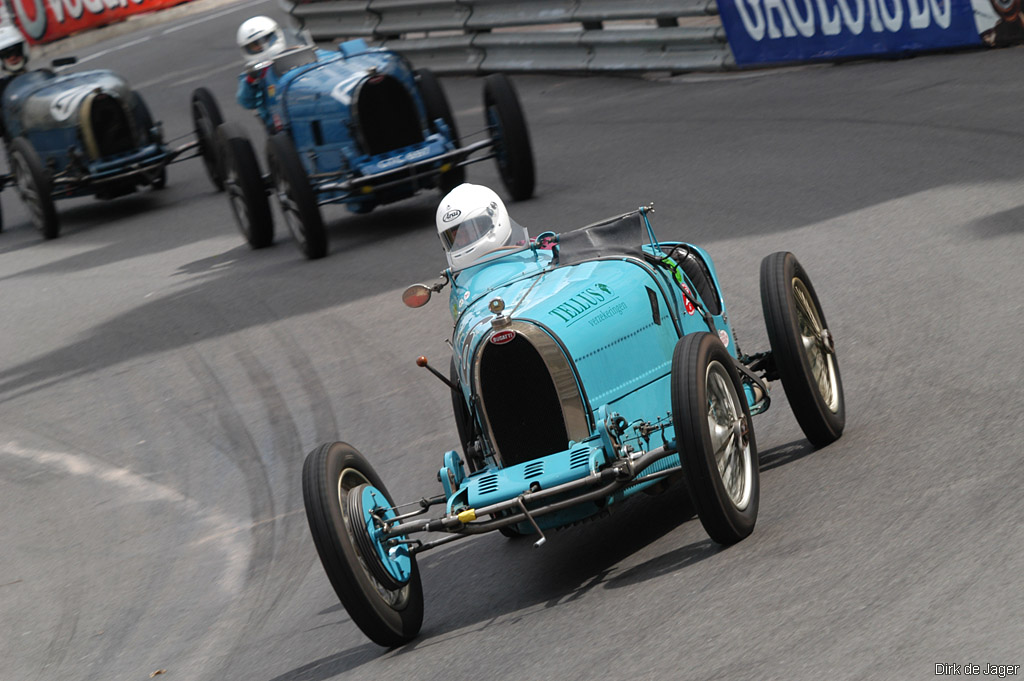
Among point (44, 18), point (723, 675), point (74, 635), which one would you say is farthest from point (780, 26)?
point (44, 18)

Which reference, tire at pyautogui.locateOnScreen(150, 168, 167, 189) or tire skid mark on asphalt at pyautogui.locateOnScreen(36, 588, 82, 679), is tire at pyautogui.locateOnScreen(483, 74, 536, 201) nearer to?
tire at pyautogui.locateOnScreen(150, 168, 167, 189)

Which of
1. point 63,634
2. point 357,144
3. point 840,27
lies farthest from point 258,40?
point 63,634

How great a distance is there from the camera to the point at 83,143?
17078 mm

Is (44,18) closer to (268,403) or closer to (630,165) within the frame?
(630,165)

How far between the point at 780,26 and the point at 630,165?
3.90 metres

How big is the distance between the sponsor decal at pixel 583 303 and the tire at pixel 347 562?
1.03 m

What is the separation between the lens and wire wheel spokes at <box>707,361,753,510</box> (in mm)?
5570

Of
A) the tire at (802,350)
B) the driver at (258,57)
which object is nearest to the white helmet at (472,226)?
the tire at (802,350)

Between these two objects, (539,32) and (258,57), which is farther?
(539,32)

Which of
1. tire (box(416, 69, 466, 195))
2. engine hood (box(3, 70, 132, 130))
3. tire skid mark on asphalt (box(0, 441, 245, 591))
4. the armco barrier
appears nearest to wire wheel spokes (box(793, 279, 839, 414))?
tire skid mark on asphalt (box(0, 441, 245, 591))

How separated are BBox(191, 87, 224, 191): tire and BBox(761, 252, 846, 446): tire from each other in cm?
1135

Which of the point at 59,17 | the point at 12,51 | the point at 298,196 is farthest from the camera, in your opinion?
the point at 59,17

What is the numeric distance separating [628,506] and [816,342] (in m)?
1.16

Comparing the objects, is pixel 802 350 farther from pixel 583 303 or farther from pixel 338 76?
pixel 338 76
